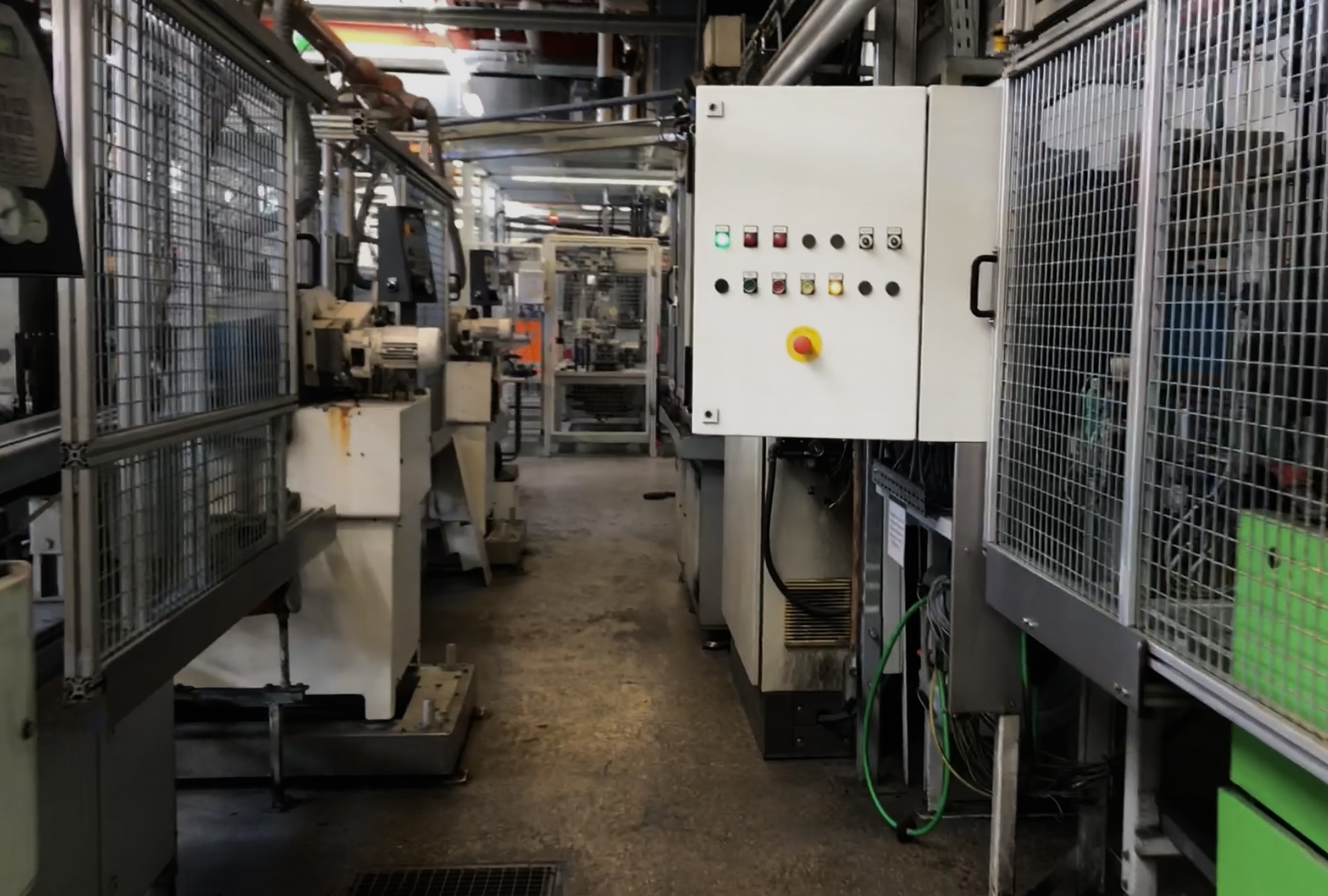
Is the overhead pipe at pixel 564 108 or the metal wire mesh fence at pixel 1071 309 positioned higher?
the overhead pipe at pixel 564 108

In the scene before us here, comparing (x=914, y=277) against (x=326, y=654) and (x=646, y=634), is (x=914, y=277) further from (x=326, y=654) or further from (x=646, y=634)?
(x=646, y=634)

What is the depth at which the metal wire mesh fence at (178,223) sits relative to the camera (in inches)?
57.8

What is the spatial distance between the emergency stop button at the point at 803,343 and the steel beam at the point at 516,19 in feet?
10.3

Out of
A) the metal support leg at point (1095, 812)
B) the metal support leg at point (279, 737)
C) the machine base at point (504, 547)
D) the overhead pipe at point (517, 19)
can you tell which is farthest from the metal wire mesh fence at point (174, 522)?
the overhead pipe at point (517, 19)

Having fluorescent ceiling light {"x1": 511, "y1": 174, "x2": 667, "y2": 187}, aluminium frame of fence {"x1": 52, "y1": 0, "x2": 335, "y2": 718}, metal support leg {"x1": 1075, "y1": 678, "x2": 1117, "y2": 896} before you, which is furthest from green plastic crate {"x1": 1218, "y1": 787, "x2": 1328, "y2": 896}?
fluorescent ceiling light {"x1": 511, "y1": 174, "x2": 667, "y2": 187}

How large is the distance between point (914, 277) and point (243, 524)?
1418 mm

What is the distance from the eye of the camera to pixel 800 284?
1877 millimetres

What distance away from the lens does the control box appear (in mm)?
1850

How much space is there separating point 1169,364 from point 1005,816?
0.98 meters

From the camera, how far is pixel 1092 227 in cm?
152

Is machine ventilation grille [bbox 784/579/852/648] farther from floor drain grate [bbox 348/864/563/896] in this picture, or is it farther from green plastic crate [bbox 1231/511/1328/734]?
green plastic crate [bbox 1231/511/1328/734]

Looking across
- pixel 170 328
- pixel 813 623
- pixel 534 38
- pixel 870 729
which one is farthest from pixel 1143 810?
pixel 534 38

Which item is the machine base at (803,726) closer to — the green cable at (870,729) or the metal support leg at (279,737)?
the green cable at (870,729)

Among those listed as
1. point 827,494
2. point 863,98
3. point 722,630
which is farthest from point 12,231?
point 722,630
